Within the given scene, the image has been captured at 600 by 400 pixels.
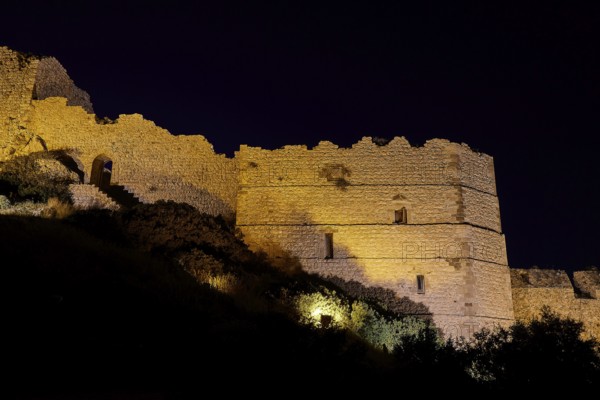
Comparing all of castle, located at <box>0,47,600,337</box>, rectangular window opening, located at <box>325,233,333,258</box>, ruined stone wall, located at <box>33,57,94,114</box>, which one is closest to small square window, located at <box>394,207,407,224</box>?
castle, located at <box>0,47,600,337</box>

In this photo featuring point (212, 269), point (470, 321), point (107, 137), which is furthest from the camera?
point (107, 137)

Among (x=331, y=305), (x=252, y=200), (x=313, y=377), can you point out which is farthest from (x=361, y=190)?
(x=313, y=377)

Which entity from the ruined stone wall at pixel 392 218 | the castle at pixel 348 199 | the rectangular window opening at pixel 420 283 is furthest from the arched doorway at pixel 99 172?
the rectangular window opening at pixel 420 283

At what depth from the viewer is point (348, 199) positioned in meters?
18.1

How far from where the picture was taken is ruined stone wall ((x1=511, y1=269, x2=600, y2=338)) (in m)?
19.2

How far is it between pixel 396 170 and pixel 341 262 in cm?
357

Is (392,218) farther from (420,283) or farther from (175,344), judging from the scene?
(175,344)

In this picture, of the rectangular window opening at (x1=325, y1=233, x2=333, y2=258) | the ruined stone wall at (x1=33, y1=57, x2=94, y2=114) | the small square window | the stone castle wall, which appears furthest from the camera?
the ruined stone wall at (x1=33, y1=57, x2=94, y2=114)

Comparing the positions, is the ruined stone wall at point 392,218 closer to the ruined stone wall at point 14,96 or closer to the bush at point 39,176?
the bush at point 39,176

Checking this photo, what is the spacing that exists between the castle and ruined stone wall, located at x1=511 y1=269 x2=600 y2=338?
0.04 meters

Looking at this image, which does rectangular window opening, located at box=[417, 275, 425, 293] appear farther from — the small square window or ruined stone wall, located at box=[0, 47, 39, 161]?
ruined stone wall, located at box=[0, 47, 39, 161]

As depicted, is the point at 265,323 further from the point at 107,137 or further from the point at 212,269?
the point at 107,137

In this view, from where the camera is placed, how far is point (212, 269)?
14.4m

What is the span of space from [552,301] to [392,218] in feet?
22.2
